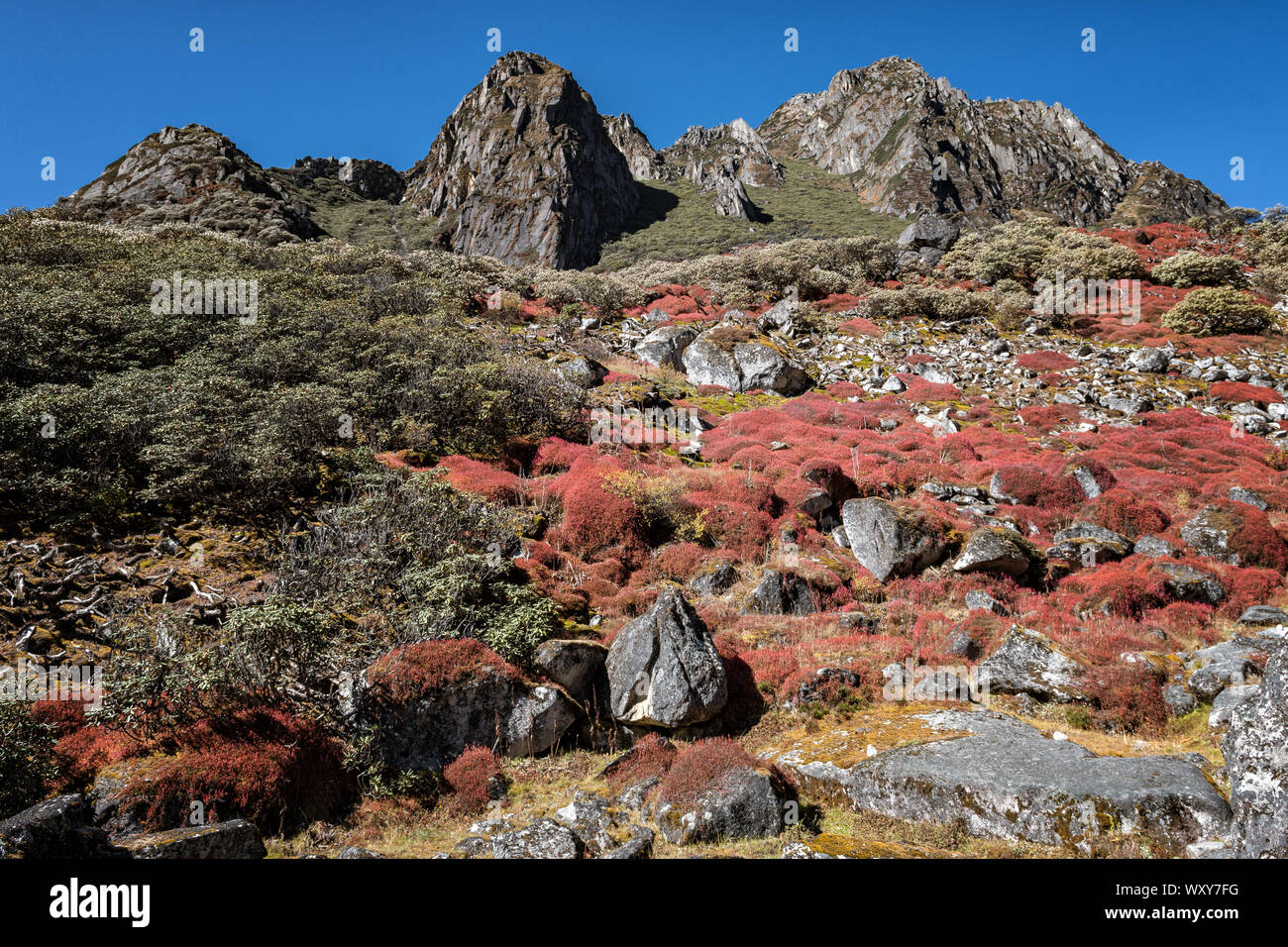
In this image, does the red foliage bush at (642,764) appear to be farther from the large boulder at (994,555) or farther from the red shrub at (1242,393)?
the red shrub at (1242,393)

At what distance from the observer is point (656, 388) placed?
31375 mm

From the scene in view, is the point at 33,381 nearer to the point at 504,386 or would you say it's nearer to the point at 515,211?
the point at 504,386

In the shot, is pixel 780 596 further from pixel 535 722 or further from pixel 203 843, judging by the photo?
pixel 203 843

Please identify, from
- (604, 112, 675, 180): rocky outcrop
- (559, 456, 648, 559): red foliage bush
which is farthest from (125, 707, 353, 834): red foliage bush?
(604, 112, 675, 180): rocky outcrop

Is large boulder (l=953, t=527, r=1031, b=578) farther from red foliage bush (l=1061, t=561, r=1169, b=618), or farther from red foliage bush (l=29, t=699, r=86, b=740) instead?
red foliage bush (l=29, t=699, r=86, b=740)

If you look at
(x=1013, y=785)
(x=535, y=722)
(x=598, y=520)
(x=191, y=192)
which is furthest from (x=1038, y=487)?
(x=191, y=192)

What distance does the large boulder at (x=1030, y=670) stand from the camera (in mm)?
10445

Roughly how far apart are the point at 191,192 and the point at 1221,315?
3905 inches

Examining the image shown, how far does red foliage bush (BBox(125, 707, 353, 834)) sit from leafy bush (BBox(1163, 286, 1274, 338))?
5184 centimetres

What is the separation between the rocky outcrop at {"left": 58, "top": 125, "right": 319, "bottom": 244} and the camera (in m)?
61.0

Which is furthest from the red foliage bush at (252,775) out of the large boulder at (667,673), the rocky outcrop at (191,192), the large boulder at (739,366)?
the rocky outcrop at (191,192)

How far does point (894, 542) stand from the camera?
1661cm

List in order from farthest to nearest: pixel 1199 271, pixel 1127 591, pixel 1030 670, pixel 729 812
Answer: pixel 1199 271
pixel 1127 591
pixel 1030 670
pixel 729 812
